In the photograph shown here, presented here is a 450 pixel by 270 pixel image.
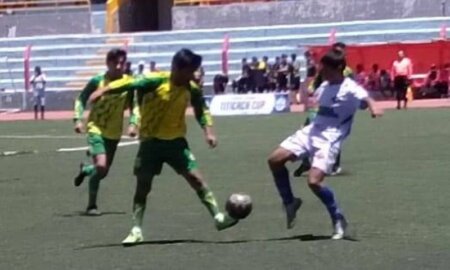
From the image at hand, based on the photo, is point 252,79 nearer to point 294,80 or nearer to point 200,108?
point 294,80

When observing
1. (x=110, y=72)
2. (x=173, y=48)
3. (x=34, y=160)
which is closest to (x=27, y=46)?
(x=173, y=48)

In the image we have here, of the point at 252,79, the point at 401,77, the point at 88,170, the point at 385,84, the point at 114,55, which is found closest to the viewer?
the point at 114,55

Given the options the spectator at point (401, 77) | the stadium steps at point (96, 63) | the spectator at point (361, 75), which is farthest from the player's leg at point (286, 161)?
the stadium steps at point (96, 63)

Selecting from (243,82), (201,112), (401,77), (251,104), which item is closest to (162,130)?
(201,112)

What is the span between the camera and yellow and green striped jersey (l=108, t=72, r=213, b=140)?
12.5 metres

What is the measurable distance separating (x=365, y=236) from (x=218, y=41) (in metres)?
39.4

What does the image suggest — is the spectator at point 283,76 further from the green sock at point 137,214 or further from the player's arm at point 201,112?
the green sock at point 137,214

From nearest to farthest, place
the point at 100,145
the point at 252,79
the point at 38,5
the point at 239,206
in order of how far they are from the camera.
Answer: the point at 239,206
the point at 100,145
the point at 252,79
the point at 38,5

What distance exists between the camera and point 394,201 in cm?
1543

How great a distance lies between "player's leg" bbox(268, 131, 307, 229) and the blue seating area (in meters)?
36.4

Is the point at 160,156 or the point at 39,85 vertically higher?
the point at 160,156

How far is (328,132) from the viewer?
495 inches

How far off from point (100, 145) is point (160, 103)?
3.32 m

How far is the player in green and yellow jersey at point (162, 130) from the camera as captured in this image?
12523mm
